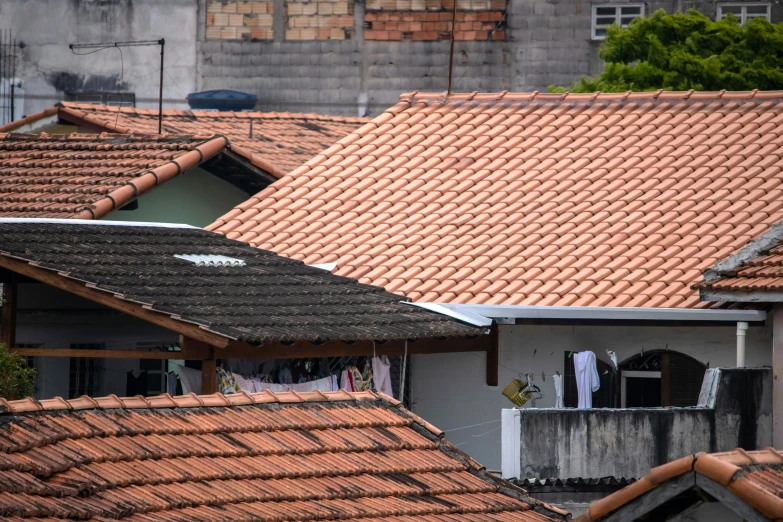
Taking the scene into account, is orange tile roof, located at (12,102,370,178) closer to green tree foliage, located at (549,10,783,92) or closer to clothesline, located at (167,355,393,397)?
green tree foliage, located at (549,10,783,92)

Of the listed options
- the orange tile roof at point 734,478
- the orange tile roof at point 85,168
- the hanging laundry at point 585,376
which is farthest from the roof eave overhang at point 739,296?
the orange tile roof at point 85,168

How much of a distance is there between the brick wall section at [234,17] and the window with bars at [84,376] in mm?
19861

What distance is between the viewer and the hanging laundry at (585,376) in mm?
15281

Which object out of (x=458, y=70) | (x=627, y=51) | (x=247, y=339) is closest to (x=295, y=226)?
(x=247, y=339)

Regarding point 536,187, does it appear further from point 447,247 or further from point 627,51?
point 627,51

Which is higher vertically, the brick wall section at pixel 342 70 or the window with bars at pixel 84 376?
the brick wall section at pixel 342 70

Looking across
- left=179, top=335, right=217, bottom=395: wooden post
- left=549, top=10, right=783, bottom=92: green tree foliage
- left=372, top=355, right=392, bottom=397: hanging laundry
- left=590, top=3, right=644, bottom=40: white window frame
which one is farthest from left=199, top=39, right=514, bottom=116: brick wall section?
left=179, top=335, right=217, bottom=395: wooden post

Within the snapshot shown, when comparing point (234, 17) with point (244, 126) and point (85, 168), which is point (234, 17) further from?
point (85, 168)

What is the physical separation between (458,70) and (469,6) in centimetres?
164

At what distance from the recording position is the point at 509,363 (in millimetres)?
16188

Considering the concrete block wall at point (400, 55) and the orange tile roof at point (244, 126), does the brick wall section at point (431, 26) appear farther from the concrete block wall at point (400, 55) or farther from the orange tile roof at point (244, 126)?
the orange tile roof at point (244, 126)

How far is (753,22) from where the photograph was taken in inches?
1053

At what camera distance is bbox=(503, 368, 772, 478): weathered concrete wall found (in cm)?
1347

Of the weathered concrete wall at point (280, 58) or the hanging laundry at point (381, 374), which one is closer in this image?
the hanging laundry at point (381, 374)
